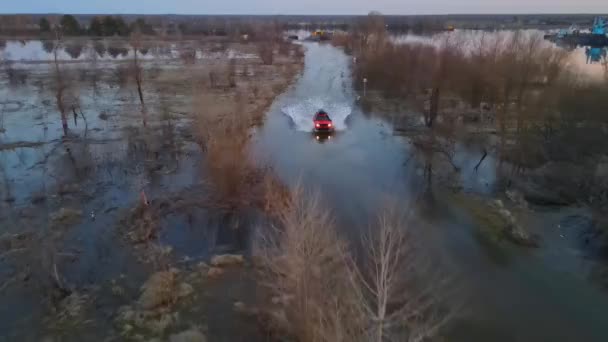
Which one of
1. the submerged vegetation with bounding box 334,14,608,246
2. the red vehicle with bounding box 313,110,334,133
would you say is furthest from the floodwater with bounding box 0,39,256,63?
the submerged vegetation with bounding box 334,14,608,246

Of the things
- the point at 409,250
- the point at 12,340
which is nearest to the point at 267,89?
the point at 409,250

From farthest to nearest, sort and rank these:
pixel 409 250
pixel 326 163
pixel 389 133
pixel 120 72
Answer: pixel 120 72, pixel 389 133, pixel 326 163, pixel 409 250

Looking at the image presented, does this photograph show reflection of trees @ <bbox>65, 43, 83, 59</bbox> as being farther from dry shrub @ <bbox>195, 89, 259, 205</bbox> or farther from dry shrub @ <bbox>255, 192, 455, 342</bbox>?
dry shrub @ <bbox>255, 192, 455, 342</bbox>

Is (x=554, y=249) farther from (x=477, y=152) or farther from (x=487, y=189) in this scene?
(x=477, y=152)

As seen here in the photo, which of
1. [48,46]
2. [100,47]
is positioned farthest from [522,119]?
[48,46]

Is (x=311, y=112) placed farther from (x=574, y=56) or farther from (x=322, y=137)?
(x=574, y=56)
